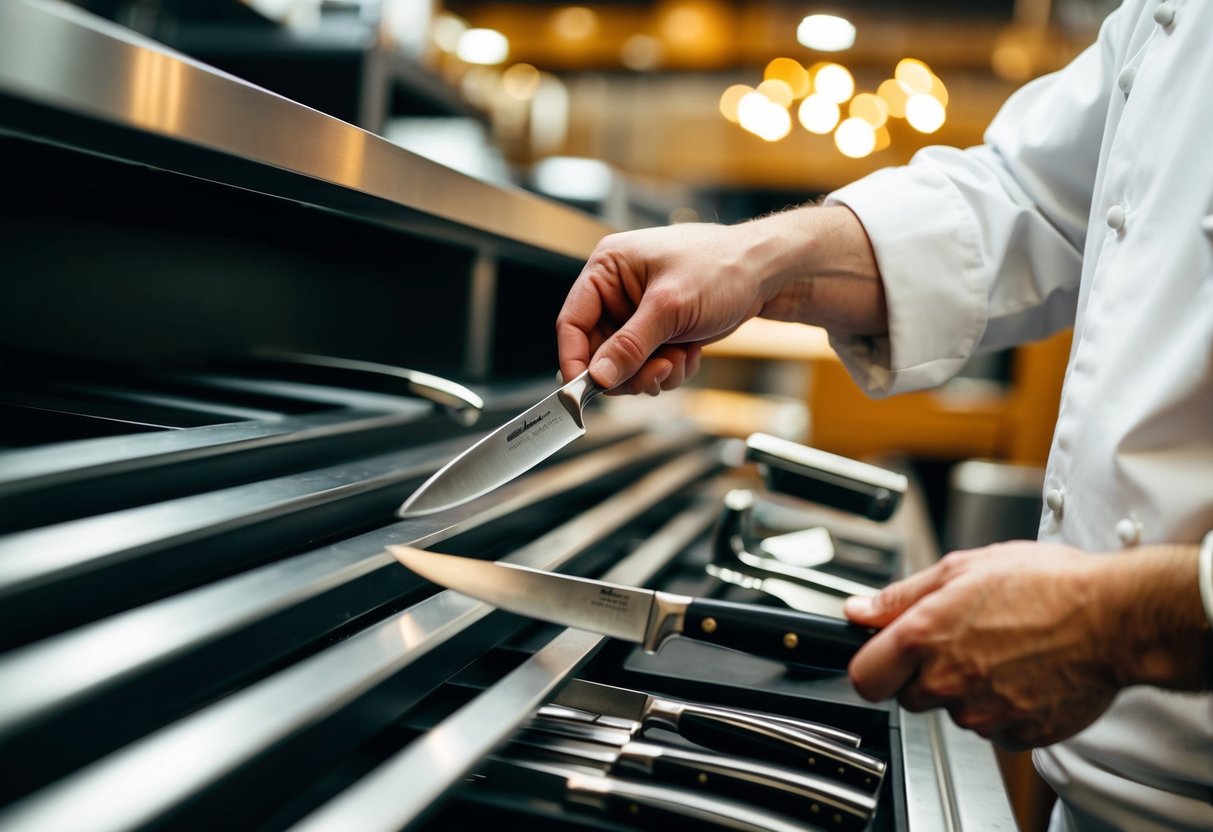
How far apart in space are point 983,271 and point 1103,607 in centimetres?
48

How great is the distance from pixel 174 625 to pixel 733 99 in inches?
238

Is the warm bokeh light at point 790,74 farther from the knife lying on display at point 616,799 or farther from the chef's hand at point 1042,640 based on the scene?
the knife lying on display at point 616,799

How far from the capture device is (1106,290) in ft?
2.48

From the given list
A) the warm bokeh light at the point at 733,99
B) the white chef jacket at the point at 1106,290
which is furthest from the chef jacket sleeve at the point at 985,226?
the warm bokeh light at the point at 733,99

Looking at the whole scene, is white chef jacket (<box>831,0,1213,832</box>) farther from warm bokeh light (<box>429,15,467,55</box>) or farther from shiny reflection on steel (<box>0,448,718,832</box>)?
warm bokeh light (<box>429,15,467,55</box>)

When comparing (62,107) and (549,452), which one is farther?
(549,452)

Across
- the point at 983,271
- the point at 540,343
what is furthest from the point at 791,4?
the point at 983,271

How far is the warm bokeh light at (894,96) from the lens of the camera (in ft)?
18.3

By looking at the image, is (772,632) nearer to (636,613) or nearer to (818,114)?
(636,613)

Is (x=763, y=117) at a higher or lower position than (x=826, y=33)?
lower

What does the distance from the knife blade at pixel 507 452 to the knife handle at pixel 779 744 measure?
8.8 inches

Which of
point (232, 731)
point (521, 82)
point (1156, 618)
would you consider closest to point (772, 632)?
point (1156, 618)

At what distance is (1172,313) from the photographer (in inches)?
27.0

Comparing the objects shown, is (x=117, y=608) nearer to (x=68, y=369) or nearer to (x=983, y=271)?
(x=68, y=369)
